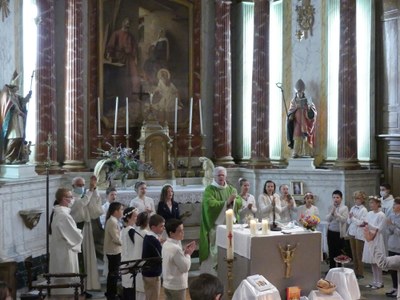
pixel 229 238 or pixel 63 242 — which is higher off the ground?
pixel 229 238

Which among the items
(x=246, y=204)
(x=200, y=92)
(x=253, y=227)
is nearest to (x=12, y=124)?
(x=246, y=204)

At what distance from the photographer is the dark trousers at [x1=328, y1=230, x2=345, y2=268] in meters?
10.7

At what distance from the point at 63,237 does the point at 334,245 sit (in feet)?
16.4

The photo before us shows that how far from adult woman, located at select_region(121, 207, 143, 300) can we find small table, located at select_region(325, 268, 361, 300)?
2.41 metres

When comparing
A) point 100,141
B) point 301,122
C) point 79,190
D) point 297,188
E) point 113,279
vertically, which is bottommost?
point 113,279

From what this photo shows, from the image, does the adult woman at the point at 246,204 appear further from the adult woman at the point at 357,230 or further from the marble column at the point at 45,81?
the marble column at the point at 45,81

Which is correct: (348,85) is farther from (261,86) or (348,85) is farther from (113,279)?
(113,279)

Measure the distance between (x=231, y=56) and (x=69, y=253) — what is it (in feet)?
28.2

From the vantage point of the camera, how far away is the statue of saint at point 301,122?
43.9 ft

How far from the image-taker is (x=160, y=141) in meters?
13.9

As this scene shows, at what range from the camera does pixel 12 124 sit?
35.4 feet

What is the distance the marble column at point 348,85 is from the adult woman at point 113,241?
20.0 ft

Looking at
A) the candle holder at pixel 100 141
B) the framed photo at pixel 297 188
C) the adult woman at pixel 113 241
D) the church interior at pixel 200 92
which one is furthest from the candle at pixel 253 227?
the candle holder at pixel 100 141

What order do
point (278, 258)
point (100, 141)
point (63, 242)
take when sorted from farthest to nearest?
1. point (100, 141)
2. point (63, 242)
3. point (278, 258)
